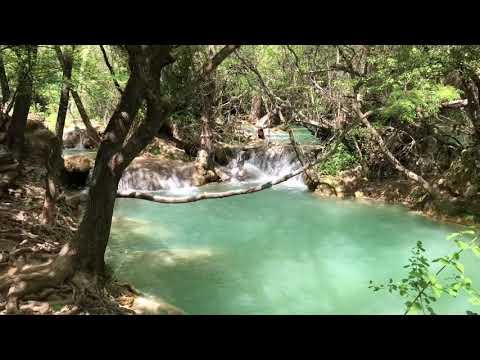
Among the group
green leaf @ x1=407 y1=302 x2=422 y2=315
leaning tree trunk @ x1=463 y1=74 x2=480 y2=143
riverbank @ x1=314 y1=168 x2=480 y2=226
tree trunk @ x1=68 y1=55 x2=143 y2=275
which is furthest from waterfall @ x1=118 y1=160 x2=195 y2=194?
green leaf @ x1=407 y1=302 x2=422 y2=315

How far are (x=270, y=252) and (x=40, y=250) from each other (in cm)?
528

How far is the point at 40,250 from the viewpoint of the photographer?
6574 mm

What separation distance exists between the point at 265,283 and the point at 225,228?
11.9 ft

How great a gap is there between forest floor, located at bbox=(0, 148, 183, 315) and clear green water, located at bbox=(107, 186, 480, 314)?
1141 mm

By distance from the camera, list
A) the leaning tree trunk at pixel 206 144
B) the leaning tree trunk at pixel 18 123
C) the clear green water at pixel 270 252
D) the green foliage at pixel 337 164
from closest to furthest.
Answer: the clear green water at pixel 270 252
the leaning tree trunk at pixel 18 123
the green foliage at pixel 337 164
the leaning tree trunk at pixel 206 144

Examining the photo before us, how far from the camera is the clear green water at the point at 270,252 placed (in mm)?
7645

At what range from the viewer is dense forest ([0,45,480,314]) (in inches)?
208

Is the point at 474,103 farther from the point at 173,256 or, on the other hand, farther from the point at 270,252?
the point at 173,256

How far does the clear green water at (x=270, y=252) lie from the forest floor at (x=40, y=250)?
114cm

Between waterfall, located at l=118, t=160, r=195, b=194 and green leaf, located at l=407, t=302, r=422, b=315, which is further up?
green leaf, located at l=407, t=302, r=422, b=315

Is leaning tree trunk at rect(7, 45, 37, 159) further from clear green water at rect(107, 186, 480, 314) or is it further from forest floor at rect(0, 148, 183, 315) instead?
clear green water at rect(107, 186, 480, 314)

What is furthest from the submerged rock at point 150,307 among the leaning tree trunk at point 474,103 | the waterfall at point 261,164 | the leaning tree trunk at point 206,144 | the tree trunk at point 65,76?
the waterfall at point 261,164

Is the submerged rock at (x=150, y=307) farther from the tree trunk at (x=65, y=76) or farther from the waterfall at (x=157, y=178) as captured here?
the waterfall at (x=157, y=178)

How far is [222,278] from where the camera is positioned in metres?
8.43
